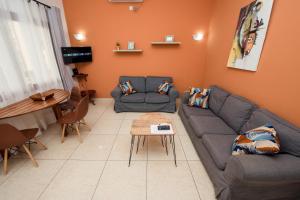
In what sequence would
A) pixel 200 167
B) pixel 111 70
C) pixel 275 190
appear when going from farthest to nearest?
pixel 111 70
pixel 200 167
pixel 275 190

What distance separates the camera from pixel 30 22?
2.67 meters

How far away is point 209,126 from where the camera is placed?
84.7 inches

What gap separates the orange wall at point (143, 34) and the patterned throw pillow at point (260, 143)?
2.91 meters

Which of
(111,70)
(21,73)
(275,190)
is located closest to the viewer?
(275,190)

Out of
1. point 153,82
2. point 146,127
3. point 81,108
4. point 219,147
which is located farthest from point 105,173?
point 153,82

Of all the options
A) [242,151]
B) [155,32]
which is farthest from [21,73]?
[242,151]

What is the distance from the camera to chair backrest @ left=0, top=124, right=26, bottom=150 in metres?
1.64

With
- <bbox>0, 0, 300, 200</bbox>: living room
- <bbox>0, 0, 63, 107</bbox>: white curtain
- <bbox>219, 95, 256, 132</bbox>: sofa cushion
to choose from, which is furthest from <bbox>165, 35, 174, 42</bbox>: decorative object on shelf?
<bbox>0, 0, 63, 107</bbox>: white curtain

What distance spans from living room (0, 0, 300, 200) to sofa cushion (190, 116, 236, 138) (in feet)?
0.06

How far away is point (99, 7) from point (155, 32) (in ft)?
5.25

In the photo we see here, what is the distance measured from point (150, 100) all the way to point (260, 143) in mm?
2387

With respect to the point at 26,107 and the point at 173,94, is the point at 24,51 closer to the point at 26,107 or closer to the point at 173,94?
the point at 26,107

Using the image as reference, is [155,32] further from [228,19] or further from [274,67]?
[274,67]

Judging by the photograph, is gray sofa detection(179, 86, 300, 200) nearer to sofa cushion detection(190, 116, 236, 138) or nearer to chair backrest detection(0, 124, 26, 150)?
sofa cushion detection(190, 116, 236, 138)
